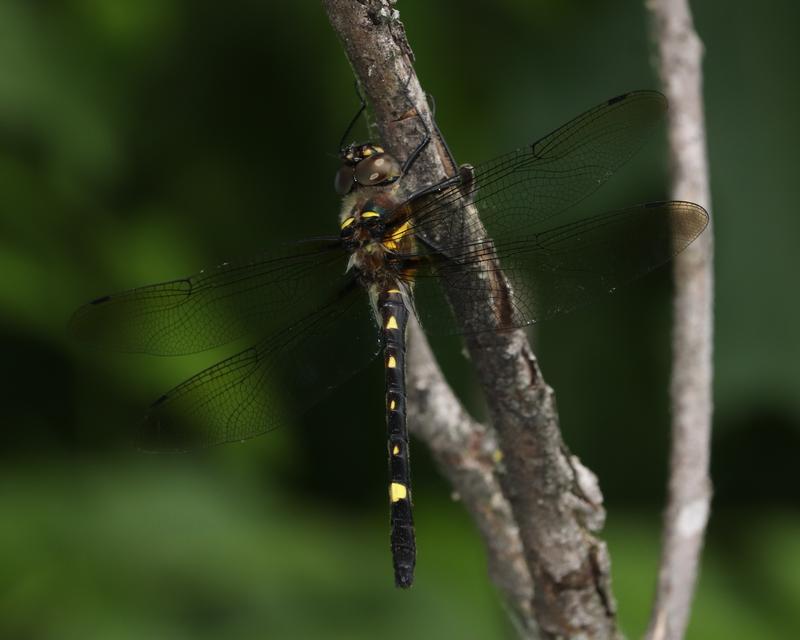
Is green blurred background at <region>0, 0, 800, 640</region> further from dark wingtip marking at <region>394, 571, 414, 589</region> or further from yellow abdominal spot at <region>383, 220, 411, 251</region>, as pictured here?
yellow abdominal spot at <region>383, 220, 411, 251</region>

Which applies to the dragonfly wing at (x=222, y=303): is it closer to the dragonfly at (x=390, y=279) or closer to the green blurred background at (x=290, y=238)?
the dragonfly at (x=390, y=279)

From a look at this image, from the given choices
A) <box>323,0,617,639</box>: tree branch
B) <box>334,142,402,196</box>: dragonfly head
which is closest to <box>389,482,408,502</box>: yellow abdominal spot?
<box>323,0,617,639</box>: tree branch

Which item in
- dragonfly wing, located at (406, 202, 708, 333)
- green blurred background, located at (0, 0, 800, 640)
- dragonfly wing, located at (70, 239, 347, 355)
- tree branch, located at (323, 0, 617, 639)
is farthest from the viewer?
green blurred background, located at (0, 0, 800, 640)

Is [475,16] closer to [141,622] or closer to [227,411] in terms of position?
[227,411]

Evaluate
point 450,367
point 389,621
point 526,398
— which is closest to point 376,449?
point 450,367

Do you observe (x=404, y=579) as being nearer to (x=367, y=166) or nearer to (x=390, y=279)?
(x=390, y=279)

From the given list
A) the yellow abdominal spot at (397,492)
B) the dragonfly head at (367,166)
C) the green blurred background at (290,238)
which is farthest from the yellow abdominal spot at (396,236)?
the green blurred background at (290,238)
